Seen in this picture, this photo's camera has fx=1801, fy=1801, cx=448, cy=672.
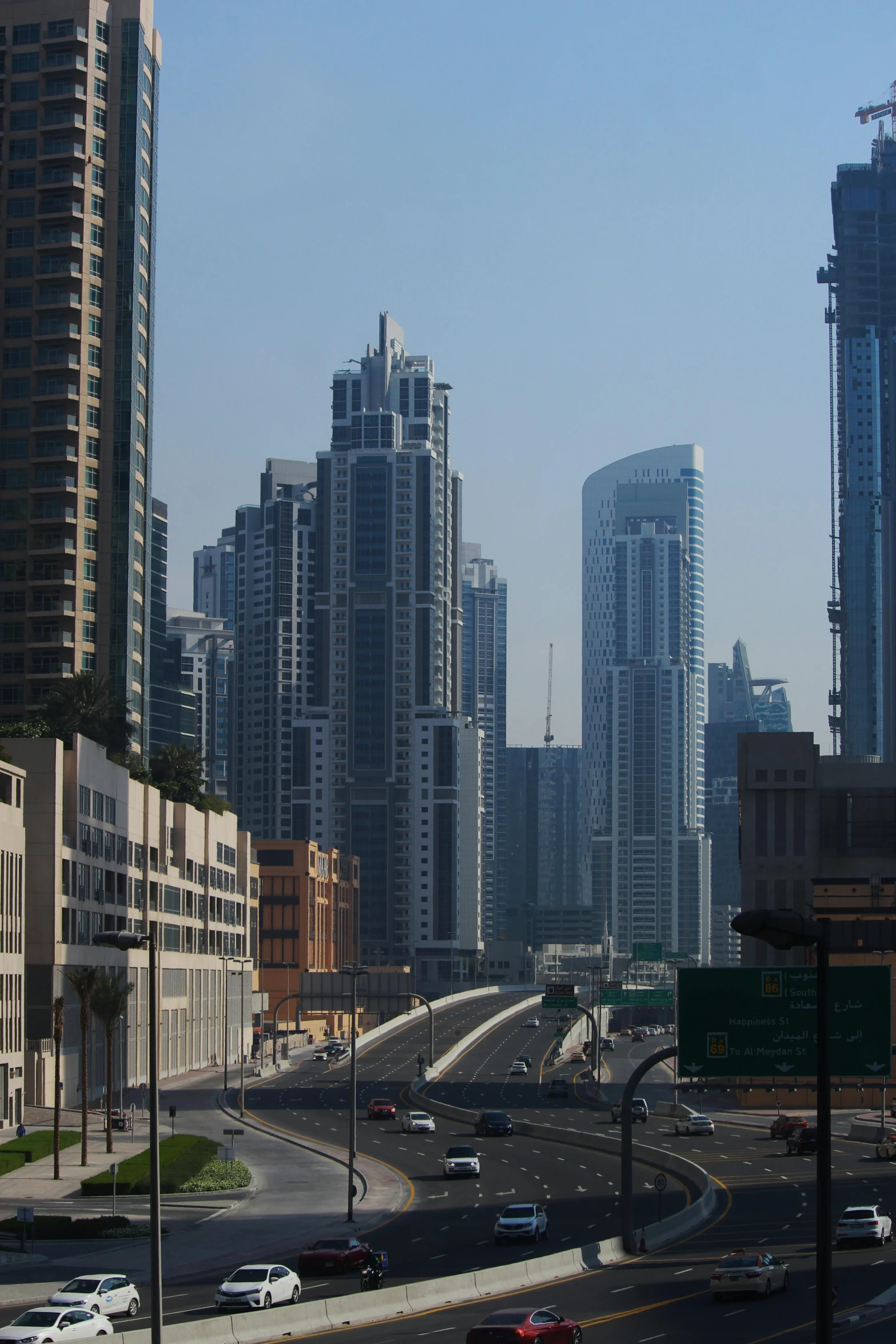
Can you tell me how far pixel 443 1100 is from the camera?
134 meters

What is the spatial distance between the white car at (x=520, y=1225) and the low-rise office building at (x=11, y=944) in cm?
4777

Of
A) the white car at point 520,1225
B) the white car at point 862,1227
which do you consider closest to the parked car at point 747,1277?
the white car at point 862,1227

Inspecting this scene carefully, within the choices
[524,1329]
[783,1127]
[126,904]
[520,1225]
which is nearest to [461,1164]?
[520,1225]

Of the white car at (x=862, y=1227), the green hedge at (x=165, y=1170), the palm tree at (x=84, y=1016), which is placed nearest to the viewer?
the white car at (x=862, y=1227)

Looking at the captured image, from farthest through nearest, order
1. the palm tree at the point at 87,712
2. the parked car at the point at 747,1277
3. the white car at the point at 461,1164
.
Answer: the palm tree at the point at 87,712 < the white car at the point at 461,1164 < the parked car at the point at 747,1277

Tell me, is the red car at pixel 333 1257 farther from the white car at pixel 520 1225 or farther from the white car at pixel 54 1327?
the white car at pixel 54 1327

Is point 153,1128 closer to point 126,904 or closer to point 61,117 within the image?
point 126,904

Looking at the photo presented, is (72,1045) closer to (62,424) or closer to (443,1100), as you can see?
(443,1100)

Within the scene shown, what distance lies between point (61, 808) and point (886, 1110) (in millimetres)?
64244

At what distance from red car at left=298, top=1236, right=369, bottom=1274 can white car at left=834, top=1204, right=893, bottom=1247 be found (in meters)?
15.7

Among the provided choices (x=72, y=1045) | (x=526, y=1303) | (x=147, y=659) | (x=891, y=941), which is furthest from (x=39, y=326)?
(x=526, y=1303)

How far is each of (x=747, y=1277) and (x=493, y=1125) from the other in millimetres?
61397

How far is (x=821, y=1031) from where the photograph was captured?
74.3 ft

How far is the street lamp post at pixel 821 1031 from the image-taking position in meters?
20.8
